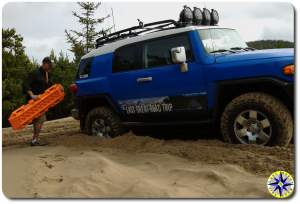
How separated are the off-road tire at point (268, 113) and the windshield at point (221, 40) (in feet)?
2.74

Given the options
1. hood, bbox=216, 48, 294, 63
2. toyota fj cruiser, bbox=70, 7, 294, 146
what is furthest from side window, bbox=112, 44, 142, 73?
hood, bbox=216, 48, 294, 63

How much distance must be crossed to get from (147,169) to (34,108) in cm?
263

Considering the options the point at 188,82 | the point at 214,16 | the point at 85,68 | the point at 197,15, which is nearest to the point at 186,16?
the point at 197,15

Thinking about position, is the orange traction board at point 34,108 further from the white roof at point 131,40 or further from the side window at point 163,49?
the side window at point 163,49

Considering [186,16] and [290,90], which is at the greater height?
[186,16]

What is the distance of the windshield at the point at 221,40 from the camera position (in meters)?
5.56

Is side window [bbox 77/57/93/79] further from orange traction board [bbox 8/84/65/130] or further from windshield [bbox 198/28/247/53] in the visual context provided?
windshield [bbox 198/28/247/53]

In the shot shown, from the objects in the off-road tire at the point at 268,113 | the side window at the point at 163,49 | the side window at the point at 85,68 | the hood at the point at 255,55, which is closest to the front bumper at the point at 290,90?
the off-road tire at the point at 268,113

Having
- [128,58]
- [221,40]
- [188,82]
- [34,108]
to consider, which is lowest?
[34,108]

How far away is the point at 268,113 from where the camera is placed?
4828mm

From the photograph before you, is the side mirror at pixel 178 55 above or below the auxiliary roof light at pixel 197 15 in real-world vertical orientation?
below

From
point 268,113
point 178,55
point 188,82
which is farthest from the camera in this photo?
point 188,82

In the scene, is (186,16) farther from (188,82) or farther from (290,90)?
(290,90)

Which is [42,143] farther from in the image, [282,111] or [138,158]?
[282,111]
